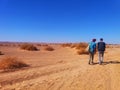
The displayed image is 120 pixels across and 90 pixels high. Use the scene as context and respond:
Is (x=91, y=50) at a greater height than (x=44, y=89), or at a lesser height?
greater

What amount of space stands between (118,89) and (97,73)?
4.37 m

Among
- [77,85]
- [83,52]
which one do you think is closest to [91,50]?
[77,85]

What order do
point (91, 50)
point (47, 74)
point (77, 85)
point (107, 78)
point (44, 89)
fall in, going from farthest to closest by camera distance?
1. point (91, 50)
2. point (47, 74)
3. point (107, 78)
4. point (77, 85)
5. point (44, 89)

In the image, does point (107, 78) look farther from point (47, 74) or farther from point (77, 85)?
point (47, 74)

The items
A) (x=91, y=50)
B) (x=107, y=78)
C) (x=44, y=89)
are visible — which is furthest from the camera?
(x=91, y=50)

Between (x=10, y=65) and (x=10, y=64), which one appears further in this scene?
(x=10, y=64)

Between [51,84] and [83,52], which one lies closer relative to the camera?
[51,84]

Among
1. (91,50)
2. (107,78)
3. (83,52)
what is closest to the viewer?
(107,78)

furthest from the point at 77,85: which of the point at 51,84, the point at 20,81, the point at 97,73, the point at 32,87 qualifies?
the point at 97,73

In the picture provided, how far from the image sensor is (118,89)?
434 inches

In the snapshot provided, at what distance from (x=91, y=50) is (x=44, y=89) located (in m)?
9.90

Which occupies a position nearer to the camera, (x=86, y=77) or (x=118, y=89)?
(x=118, y=89)

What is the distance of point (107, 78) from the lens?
13.7 m

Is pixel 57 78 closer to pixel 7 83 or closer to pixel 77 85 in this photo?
pixel 77 85
